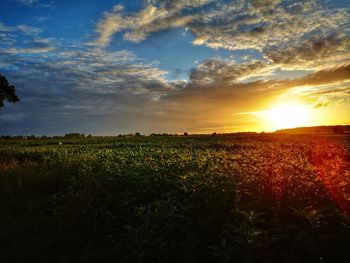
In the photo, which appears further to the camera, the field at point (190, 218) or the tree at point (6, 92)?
the tree at point (6, 92)

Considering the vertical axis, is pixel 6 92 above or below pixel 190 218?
above

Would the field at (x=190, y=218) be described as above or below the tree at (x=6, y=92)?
below

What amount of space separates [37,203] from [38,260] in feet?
11.9

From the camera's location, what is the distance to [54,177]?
1359 centimetres

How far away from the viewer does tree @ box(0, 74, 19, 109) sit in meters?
35.7

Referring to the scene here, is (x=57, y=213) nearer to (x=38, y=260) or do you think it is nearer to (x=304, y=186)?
(x=38, y=260)

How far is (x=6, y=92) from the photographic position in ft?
117

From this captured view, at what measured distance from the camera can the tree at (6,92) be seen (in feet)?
117

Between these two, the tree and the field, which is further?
the tree

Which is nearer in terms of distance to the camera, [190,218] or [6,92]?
[190,218]

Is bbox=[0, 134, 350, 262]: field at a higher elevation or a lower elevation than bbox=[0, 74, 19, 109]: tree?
lower

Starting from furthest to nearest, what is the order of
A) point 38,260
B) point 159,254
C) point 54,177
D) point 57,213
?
point 54,177 → point 57,213 → point 38,260 → point 159,254

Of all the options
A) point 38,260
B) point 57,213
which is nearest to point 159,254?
point 38,260

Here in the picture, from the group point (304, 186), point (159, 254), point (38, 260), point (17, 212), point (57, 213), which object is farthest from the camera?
point (17, 212)
